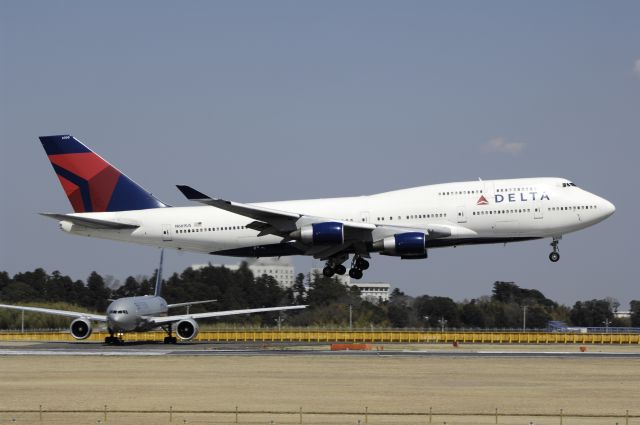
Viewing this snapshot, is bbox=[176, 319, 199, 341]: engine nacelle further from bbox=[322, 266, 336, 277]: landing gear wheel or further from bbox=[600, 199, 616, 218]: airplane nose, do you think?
bbox=[600, 199, 616, 218]: airplane nose

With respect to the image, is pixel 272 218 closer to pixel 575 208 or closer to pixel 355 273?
pixel 355 273

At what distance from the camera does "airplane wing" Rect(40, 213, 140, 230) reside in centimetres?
6075

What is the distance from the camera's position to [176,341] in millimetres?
71562

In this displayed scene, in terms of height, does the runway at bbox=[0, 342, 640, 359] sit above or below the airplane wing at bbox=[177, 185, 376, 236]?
below

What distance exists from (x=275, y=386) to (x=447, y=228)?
787 inches

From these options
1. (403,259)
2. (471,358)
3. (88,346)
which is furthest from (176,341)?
(471,358)

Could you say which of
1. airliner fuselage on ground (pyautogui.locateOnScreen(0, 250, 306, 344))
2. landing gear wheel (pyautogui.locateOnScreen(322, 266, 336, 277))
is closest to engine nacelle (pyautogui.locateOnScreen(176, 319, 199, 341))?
airliner fuselage on ground (pyautogui.locateOnScreen(0, 250, 306, 344))

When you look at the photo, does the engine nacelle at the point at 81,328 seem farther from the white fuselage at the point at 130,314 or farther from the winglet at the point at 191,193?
the winglet at the point at 191,193

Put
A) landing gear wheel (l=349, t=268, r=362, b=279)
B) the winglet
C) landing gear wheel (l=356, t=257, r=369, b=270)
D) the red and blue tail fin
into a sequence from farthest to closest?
the red and blue tail fin → landing gear wheel (l=349, t=268, r=362, b=279) → landing gear wheel (l=356, t=257, r=369, b=270) → the winglet

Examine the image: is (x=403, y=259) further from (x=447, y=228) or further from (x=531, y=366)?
(x=531, y=366)

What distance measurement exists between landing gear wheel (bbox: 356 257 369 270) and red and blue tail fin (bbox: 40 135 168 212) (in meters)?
12.2

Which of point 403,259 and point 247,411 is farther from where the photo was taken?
point 403,259

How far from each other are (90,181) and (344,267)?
1660 centimetres

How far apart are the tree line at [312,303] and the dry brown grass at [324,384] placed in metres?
36.7
